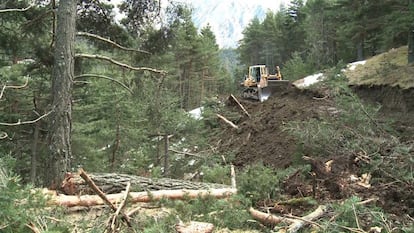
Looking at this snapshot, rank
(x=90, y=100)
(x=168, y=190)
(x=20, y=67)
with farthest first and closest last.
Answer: (x=90, y=100), (x=20, y=67), (x=168, y=190)

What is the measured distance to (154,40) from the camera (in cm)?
875

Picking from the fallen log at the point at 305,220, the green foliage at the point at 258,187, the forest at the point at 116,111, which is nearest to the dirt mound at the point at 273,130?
the forest at the point at 116,111

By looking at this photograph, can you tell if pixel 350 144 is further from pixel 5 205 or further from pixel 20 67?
Answer: pixel 20 67

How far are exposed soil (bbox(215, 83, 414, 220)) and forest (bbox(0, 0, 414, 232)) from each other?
0.52ft

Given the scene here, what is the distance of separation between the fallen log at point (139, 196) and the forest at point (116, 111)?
351 mm

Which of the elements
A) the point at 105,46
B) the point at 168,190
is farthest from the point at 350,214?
the point at 105,46

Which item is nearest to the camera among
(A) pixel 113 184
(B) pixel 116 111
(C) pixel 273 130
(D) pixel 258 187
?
(D) pixel 258 187

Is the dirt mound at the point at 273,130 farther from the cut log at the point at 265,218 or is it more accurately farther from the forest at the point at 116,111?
the cut log at the point at 265,218

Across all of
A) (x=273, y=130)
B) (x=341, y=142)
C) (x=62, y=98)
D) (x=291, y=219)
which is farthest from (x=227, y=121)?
(x=291, y=219)

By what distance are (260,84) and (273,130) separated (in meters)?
7.62

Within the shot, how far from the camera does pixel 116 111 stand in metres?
14.5

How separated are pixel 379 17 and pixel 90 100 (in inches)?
512

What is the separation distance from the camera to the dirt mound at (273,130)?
9.85m

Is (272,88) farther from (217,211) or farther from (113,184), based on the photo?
(217,211)
